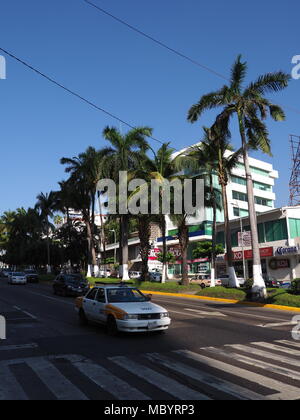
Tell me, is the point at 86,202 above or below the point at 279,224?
above

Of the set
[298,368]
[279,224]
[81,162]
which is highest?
[81,162]

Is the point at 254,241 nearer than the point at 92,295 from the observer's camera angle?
No

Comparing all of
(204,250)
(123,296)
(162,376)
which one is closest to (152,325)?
(123,296)

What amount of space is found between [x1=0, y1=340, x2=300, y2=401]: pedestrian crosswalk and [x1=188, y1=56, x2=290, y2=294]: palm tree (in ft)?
48.0

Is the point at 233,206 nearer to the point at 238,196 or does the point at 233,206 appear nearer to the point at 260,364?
the point at 238,196

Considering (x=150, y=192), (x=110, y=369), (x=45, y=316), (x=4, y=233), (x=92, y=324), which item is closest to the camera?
(x=110, y=369)

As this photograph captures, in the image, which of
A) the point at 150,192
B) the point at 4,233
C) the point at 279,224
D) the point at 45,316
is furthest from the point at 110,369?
the point at 4,233

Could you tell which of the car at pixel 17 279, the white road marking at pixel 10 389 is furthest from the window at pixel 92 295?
the car at pixel 17 279

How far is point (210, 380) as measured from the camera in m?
6.65

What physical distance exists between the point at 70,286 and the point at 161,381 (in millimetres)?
21042

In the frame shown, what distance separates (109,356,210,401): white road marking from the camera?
5.84 metres
